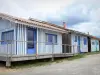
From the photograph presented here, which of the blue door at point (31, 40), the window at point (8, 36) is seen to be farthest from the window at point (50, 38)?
the window at point (8, 36)

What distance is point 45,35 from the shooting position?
59.6 ft

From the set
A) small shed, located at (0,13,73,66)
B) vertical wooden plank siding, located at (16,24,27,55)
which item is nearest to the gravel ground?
small shed, located at (0,13,73,66)

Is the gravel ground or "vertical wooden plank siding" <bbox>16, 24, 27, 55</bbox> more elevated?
"vertical wooden plank siding" <bbox>16, 24, 27, 55</bbox>

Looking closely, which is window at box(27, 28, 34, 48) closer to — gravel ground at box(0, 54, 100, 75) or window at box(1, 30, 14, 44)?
window at box(1, 30, 14, 44)

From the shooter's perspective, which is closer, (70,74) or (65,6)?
(70,74)

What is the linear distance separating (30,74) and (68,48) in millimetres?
12484

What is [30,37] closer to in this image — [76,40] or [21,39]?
[21,39]

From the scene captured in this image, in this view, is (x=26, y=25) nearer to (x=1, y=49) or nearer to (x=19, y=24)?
(x=19, y=24)

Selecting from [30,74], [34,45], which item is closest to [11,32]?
[34,45]

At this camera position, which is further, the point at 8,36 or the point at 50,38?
the point at 50,38

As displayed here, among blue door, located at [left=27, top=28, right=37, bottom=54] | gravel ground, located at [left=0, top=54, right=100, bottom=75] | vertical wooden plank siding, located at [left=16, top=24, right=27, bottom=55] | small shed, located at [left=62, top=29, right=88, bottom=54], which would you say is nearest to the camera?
gravel ground, located at [left=0, top=54, right=100, bottom=75]

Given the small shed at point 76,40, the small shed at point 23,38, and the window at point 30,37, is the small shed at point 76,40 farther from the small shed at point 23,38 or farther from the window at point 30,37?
the window at point 30,37

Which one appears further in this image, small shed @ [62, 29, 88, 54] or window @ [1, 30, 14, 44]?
small shed @ [62, 29, 88, 54]

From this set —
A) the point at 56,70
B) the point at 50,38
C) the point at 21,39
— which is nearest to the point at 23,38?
the point at 21,39
